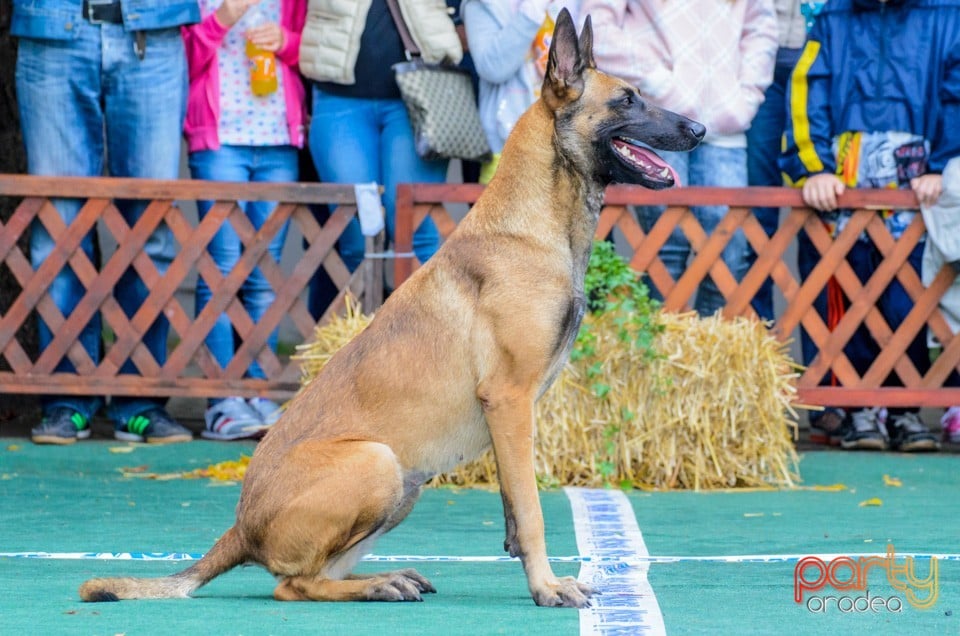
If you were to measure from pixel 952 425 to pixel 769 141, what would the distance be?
191 cm

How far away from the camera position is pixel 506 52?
7.21 m

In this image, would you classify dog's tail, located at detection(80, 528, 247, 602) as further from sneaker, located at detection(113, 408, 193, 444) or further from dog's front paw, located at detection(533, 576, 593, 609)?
sneaker, located at detection(113, 408, 193, 444)

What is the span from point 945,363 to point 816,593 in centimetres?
381

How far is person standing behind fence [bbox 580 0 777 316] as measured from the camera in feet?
24.1

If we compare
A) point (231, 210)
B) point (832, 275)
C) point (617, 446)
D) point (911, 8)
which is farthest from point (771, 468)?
point (231, 210)

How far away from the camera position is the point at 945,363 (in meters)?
7.44

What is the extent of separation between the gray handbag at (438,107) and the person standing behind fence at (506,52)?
11cm

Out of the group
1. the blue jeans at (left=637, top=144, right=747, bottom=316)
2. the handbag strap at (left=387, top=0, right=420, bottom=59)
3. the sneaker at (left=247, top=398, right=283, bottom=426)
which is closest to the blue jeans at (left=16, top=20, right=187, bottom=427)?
the sneaker at (left=247, top=398, right=283, bottom=426)

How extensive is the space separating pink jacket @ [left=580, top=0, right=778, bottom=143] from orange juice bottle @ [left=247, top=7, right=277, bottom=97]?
5.53 ft

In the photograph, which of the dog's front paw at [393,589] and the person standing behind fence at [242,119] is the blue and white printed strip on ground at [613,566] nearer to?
the dog's front paw at [393,589]

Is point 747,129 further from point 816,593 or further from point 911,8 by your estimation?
point 816,593

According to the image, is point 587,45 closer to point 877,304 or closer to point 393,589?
point 393,589

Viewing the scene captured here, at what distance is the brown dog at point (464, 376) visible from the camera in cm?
387

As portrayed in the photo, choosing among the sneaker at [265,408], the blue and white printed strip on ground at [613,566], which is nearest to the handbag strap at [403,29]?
the sneaker at [265,408]
